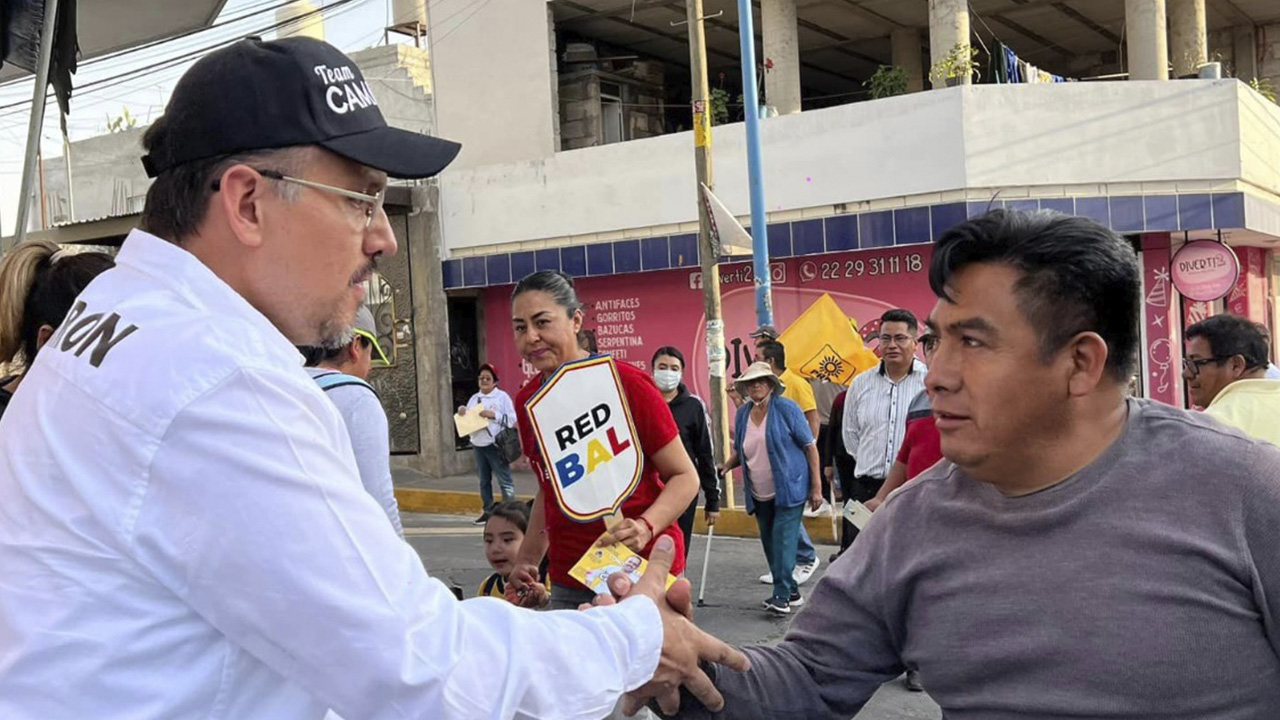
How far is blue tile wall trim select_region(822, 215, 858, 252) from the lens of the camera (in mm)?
13000

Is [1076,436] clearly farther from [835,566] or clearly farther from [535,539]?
[535,539]

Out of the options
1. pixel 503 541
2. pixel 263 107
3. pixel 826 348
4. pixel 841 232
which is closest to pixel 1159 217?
pixel 841 232

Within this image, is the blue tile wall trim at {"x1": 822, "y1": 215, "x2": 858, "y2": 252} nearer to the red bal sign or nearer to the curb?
the red bal sign

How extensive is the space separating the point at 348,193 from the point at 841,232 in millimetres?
11850

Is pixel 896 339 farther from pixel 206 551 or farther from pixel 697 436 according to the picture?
pixel 206 551

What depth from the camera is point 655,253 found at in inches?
568

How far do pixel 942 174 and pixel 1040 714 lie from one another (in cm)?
1132

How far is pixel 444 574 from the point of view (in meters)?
8.88

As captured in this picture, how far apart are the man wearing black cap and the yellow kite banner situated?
8512 mm

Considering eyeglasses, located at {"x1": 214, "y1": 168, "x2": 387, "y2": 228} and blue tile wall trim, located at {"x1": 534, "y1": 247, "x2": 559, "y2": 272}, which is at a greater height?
blue tile wall trim, located at {"x1": 534, "y1": 247, "x2": 559, "y2": 272}

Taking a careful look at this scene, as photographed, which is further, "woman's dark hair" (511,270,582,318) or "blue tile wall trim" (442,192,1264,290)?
"blue tile wall trim" (442,192,1264,290)

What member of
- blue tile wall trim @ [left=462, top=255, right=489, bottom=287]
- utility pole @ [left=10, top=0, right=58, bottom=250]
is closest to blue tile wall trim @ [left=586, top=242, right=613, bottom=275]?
blue tile wall trim @ [left=462, top=255, right=489, bottom=287]

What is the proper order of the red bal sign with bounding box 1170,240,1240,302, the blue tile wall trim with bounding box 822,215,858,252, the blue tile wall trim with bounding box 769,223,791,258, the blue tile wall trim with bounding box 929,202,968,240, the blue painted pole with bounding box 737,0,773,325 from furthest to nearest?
the blue tile wall trim with bounding box 769,223,791,258, the blue tile wall trim with bounding box 822,215,858,252, the blue tile wall trim with bounding box 929,202,968,240, the red bal sign with bounding box 1170,240,1240,302, the blue painted pole with bounding box 737,0,773,325

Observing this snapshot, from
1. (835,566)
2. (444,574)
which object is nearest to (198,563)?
(835,566)
